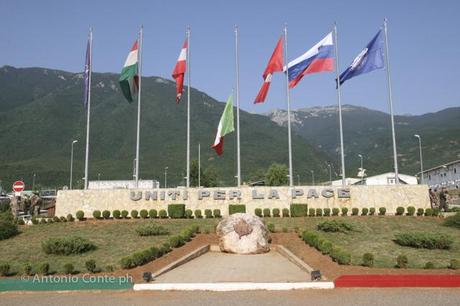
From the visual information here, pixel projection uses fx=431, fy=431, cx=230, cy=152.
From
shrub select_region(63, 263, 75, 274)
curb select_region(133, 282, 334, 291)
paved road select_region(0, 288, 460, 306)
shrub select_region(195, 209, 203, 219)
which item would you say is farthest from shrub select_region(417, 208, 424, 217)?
shrub select_region(63, 263, 75, 274)

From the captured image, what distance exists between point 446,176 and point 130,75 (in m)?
69.5

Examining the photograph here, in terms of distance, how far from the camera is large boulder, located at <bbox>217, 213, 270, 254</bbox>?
2258 cm

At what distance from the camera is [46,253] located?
2122cm

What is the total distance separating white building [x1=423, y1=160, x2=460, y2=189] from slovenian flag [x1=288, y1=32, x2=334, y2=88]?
55.1 m

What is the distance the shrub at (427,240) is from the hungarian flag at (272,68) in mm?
13544

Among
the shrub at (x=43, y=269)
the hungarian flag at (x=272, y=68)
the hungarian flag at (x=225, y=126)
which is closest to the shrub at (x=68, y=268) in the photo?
the shrub at (x=43, y=269)

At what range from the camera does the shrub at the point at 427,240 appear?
21.1 m

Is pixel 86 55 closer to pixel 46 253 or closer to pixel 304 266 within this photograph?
pixel 46 253

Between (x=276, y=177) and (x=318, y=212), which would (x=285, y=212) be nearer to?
(x=318, y=212)

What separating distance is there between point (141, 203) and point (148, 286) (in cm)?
2012

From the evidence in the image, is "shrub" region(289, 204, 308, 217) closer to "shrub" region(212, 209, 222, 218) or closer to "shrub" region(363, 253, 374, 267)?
"shrub" region(212, 209, 222, 218)

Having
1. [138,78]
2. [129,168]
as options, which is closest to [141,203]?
[138,78]

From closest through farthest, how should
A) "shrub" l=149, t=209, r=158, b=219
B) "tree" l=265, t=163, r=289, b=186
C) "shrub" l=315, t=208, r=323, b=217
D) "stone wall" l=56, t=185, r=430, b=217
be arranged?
1. "shrub" l=315, t=208, r=323, b=217
2. "shrub" l=149, t=209, r=158, b=219
3. "stone wall" l=56, t=185, r=430, b=217
4. "tree" l=265, t=163, r=289, b=186

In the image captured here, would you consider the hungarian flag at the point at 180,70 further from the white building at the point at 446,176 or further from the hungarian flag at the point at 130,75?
the white building at the point at 446,176
